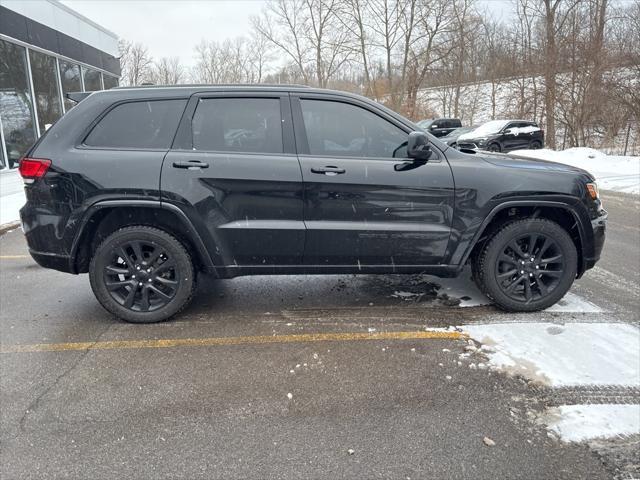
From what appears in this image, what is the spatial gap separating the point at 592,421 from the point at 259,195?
2.63m

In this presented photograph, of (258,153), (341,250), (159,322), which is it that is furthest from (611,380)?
(159,322)

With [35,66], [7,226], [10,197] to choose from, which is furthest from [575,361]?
[35,66]

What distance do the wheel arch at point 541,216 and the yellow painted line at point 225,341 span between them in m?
0.77

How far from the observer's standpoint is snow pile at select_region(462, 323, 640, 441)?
8.33 ft

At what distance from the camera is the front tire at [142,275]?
3748 mm

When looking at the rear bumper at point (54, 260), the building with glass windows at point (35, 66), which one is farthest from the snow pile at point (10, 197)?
the rear bumper at point (54, 260)

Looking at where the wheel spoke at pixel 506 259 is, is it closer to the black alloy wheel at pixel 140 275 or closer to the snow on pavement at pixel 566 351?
the snow on pavement at pixel 566 351

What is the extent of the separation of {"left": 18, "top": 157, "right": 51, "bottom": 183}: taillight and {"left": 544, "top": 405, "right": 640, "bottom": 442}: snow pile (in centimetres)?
388

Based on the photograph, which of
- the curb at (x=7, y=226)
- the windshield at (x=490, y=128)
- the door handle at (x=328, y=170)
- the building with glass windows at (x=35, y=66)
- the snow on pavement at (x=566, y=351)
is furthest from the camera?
the windshield at (x=490, y=128)

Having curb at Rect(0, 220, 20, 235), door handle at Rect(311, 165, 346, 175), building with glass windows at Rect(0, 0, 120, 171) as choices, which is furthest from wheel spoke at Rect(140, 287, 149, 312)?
building with glass windows at Rect(0, 0, 120, 171)

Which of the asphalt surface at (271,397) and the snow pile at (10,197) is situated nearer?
the asphalt surface at (271,397)

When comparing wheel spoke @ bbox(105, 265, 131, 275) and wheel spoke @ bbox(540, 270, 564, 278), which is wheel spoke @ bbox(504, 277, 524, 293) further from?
wheel spoke @ bbox(105, 265, 131, 275)

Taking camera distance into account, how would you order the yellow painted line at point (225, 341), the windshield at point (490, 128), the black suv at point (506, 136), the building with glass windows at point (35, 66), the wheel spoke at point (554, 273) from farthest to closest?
the windshield at point (490, 128) < the black suv at point (506, 136) < the building with glass windows at point (35, 66) < the wheel spoke at point (554, 273) < the yellow painted line at point (225, 341)

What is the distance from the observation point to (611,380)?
295 centimetres
